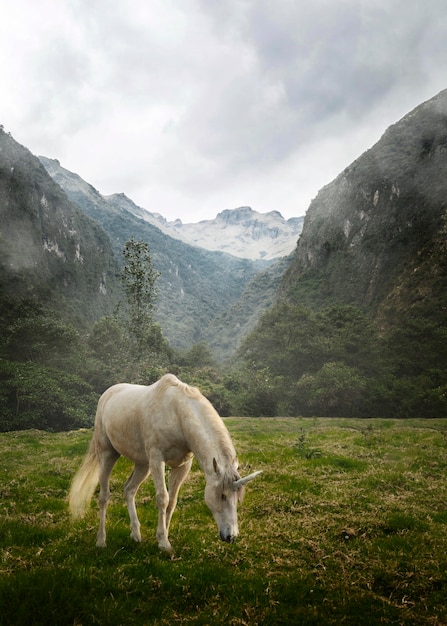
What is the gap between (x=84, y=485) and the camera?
802 centimetres

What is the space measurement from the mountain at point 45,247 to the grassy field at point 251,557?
10088cm

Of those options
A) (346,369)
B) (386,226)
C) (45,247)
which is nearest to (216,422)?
(346,369)

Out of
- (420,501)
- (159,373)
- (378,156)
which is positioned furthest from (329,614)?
(378,156)

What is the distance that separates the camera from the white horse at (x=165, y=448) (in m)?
5.54

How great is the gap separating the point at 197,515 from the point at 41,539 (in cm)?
324

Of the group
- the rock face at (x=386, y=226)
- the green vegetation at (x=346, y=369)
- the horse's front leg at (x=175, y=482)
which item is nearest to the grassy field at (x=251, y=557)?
the horse's front leg at (x=175, y=482)

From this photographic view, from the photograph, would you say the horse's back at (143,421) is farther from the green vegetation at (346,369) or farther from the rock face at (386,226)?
the rock face at (386,226)

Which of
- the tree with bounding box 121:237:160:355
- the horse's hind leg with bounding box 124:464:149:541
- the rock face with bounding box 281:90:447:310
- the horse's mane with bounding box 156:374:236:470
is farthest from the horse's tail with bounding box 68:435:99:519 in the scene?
the rock face with bounding box 281:90:447:310

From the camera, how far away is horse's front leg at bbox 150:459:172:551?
6.23 meters

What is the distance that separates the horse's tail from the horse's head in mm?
3718

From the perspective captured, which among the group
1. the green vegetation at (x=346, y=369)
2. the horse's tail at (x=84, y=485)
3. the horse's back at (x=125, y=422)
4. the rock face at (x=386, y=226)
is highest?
the rock face at (x=386, y=226)

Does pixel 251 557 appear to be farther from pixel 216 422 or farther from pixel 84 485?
pixel 84 485

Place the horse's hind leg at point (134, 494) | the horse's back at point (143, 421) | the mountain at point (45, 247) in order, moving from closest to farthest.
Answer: the horse's back at point (143, 421) → the horse's hind leg at point (134, 494) → the mountain at point (45, 247)

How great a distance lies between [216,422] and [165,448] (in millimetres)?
1089
